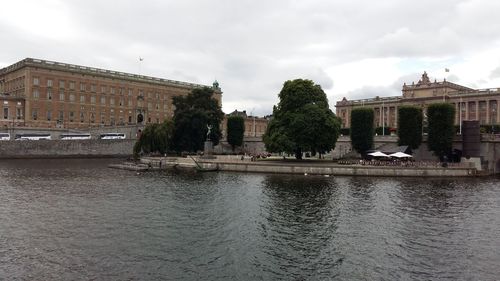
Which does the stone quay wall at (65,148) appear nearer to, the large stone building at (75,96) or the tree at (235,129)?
the large stone building at (75,96)

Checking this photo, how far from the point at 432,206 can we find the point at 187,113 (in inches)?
2745

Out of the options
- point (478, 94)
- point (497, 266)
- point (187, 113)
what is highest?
point (478, 94)

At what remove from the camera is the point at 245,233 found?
27750 millimetres

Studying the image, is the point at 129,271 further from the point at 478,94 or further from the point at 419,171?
the point at 478,94

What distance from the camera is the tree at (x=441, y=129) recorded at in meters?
77.2

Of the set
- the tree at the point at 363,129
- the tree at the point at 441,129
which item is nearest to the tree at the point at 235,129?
the tree at the point at 363,129

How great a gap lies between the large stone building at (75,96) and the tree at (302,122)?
7880cm

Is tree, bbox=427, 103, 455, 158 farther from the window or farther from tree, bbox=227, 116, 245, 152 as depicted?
→ the window

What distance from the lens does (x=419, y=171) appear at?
65.1 m

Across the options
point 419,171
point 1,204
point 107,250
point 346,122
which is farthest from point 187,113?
point 346,122

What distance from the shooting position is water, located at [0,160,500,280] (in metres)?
20.6

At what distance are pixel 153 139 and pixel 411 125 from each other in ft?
165

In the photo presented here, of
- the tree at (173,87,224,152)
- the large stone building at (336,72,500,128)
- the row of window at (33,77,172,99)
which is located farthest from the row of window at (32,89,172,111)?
the large stone building at (336,72,500,128)

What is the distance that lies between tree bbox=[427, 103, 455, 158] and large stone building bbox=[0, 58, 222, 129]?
102m
